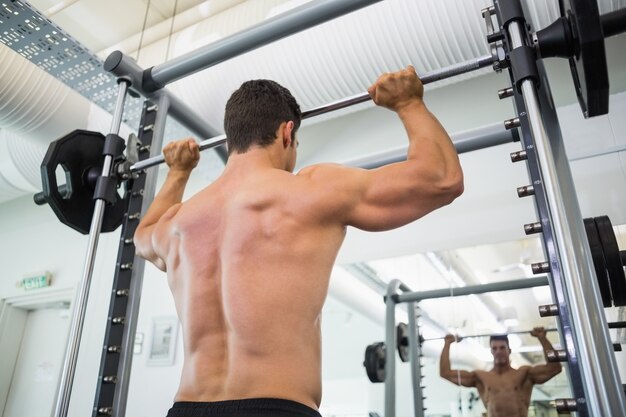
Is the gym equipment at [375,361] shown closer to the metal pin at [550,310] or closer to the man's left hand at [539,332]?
the man's left hand at [539,332]

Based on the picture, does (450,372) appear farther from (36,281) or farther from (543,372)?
(36,281)

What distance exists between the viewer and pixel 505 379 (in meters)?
2.31

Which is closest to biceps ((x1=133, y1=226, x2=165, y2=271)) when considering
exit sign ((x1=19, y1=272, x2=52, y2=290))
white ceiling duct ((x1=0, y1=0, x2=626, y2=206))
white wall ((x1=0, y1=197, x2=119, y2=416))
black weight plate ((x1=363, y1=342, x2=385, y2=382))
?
white ceiling duct ((x1=0, y1=0, x2=626, y2=206))

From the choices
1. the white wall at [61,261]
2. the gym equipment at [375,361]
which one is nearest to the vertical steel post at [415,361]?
the gym equipment at [375,361]

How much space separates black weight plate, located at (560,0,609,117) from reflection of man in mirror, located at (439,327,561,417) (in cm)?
158

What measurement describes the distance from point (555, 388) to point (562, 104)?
136 centimetres

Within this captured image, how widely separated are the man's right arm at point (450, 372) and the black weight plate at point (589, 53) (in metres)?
1.73

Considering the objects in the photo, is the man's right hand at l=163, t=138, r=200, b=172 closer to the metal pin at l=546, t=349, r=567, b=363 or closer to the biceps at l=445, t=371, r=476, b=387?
the metal pin at l=546, t=349, r=567, b=363

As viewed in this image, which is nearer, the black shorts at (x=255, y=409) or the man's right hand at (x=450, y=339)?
the black shorts at (x=255, y=409)

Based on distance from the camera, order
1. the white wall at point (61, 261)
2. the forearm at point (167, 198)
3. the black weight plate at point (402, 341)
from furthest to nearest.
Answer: the white wall at point (61, 261), the black weight plate at point (402, 341), the forearm at point (167, 198)

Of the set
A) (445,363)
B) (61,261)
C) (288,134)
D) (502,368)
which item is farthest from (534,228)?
(61,261)

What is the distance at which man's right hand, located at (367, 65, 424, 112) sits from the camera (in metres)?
1.11

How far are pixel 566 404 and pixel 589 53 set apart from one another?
626 millimetres

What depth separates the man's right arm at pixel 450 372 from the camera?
2420 mm
